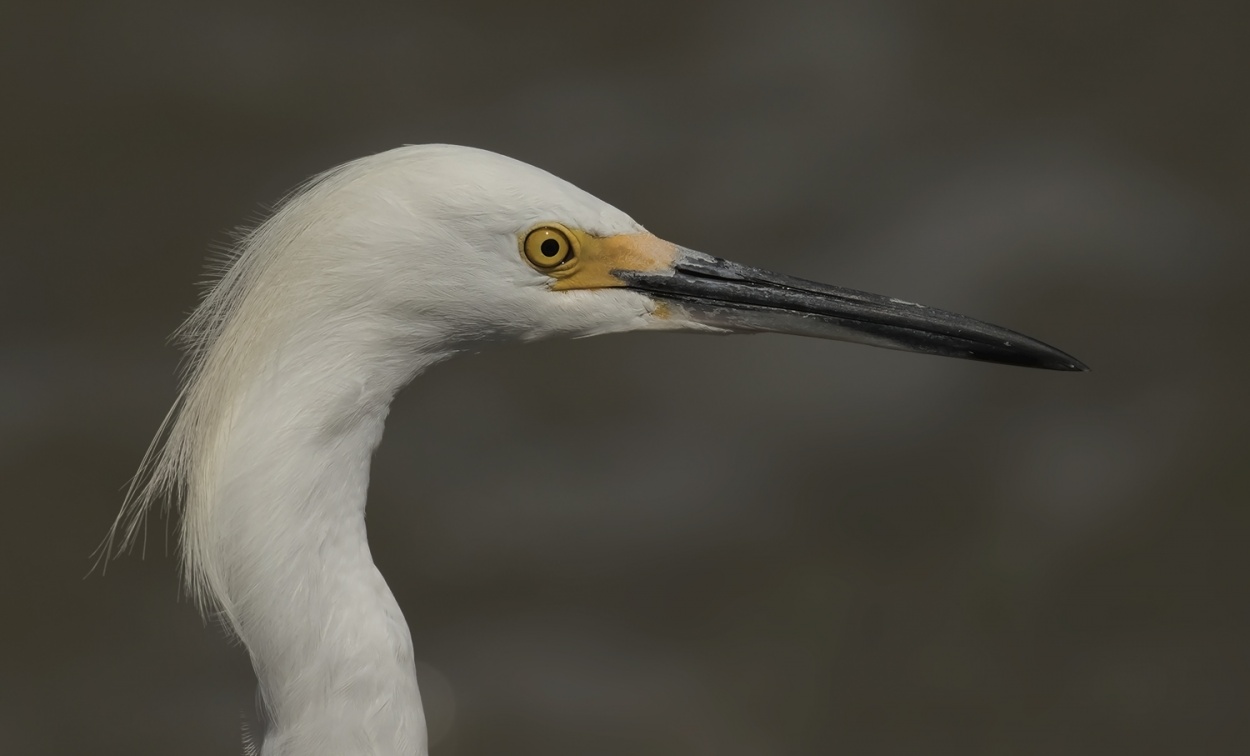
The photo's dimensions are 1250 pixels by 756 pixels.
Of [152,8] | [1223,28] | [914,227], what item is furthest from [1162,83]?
[152,8]

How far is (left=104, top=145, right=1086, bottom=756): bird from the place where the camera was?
190 cm

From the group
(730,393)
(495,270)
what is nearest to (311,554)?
(495,270)

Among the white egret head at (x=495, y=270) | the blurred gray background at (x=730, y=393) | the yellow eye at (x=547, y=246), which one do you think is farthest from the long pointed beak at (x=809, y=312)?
the blurred gray background at (x=730, y=393)

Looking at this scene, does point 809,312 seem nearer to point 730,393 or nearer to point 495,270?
point 495,270

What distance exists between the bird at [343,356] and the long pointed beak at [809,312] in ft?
0.04

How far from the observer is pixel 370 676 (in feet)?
6.72

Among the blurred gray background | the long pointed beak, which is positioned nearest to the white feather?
the long pointed beak

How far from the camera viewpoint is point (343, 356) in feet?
6.28

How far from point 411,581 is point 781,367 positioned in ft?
4.52

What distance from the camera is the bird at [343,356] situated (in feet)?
6.23

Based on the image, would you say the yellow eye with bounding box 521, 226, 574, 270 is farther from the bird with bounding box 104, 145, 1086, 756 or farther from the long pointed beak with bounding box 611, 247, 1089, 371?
the long pointed beak with bounding box 611, 247, 1089, 371

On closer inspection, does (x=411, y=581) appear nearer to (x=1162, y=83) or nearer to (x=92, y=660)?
(x=92, y=660)

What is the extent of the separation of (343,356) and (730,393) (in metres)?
2.47

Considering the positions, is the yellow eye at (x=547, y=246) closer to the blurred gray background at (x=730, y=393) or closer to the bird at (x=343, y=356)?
the bird at (x=343, y=356)
